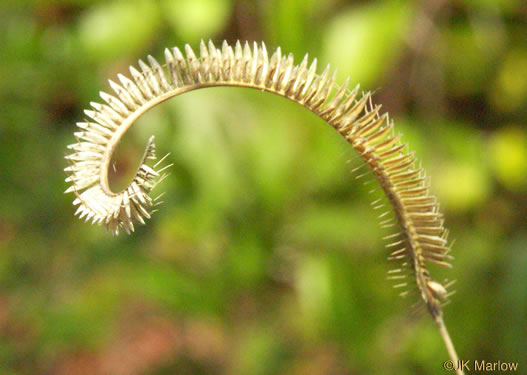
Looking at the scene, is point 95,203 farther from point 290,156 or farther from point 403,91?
point 403,91

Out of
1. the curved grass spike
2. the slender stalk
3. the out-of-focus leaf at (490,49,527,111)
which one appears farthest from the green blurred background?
the curved grass spike

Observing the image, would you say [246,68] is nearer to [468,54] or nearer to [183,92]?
[183,92]

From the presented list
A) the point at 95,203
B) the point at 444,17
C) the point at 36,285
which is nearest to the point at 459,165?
the point at 444,17

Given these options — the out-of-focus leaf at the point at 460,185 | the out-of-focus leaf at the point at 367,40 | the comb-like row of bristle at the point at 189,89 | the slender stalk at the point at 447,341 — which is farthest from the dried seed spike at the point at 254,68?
the out-of-focus leaf at the point at 460,185

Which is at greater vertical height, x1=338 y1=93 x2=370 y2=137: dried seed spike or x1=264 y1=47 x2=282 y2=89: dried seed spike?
x1=264 y1=47 x2=282 y2=89: dried seed spike

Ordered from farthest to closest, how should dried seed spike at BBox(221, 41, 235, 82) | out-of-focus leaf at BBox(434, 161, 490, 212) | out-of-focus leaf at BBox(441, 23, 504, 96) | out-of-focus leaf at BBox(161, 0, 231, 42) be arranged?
out-of-focus leaf at BBox(441, 23, 504, 96) < out-of-focus leaf at BBox(434, 161, 490, 212) < out-of-focus leaf at BBox(161, 0, 231, 42) < dried seed spike at BBox(221, 41, 235, 82)

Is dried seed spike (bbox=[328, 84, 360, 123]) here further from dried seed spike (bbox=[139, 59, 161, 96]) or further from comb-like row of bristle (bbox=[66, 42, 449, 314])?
dried seed spike (bbox=[139, 59, 161, 96])

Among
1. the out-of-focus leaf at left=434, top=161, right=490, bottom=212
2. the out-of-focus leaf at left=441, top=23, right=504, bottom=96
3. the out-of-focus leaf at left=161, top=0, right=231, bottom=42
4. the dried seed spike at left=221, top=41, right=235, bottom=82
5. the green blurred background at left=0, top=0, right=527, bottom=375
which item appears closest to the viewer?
the dried seed spike at left=221, top=41, right=235, bottom=82

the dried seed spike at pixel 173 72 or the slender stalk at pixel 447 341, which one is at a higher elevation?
the dried seed spike at pixel 173 72

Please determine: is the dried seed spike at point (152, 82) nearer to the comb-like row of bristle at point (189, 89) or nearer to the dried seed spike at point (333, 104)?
the comb-like row of bristle at point (189, 89)
